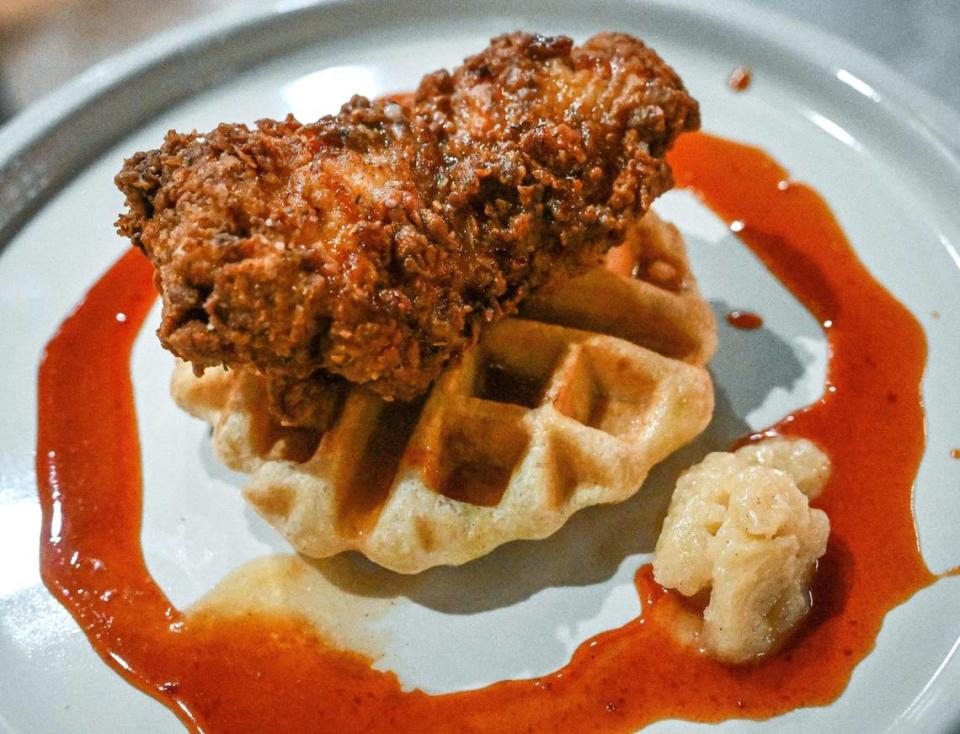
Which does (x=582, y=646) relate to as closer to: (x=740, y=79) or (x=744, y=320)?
(x=744, y=320)

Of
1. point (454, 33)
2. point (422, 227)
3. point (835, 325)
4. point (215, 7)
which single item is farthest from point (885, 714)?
point (215, 7)

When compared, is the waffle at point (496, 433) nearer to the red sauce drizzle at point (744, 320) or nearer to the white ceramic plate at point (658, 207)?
the white ceramic plate at point (658, 207)

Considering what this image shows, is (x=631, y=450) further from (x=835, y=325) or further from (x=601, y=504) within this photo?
(x=835, y=325)

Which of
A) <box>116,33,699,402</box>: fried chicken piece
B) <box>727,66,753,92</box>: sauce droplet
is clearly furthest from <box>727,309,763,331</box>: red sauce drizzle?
<box>727,66,753,92</box>: sauce droplet

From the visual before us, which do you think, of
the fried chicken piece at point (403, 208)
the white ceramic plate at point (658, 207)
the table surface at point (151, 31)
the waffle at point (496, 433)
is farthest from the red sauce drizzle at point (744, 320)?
the table surface at point (151, 31)

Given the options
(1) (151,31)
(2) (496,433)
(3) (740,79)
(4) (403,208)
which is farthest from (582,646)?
(1) (151,31)

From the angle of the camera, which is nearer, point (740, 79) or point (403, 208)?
point (403, 208)
